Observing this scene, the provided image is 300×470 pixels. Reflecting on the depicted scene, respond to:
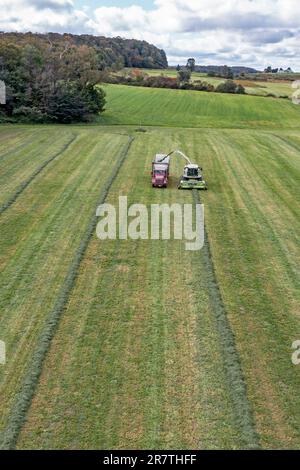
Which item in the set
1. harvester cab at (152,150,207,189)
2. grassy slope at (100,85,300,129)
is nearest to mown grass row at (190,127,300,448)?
harvester cab at (152,150,207,189)

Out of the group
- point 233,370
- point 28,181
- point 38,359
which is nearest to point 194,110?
point 28,181

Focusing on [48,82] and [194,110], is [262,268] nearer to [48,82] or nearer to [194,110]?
[48,82]

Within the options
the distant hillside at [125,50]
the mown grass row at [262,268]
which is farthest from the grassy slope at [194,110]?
the mown grass row at [262,268]

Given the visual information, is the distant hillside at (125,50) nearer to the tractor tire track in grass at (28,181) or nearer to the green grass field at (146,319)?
the tractor tire track in grass at (28,181)

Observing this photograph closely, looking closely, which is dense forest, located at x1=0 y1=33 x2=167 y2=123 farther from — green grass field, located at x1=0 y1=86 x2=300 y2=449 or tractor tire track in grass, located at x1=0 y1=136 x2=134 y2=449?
tractor tire track in grass, located at x1=0 y1=136 x2=134 y2=449
